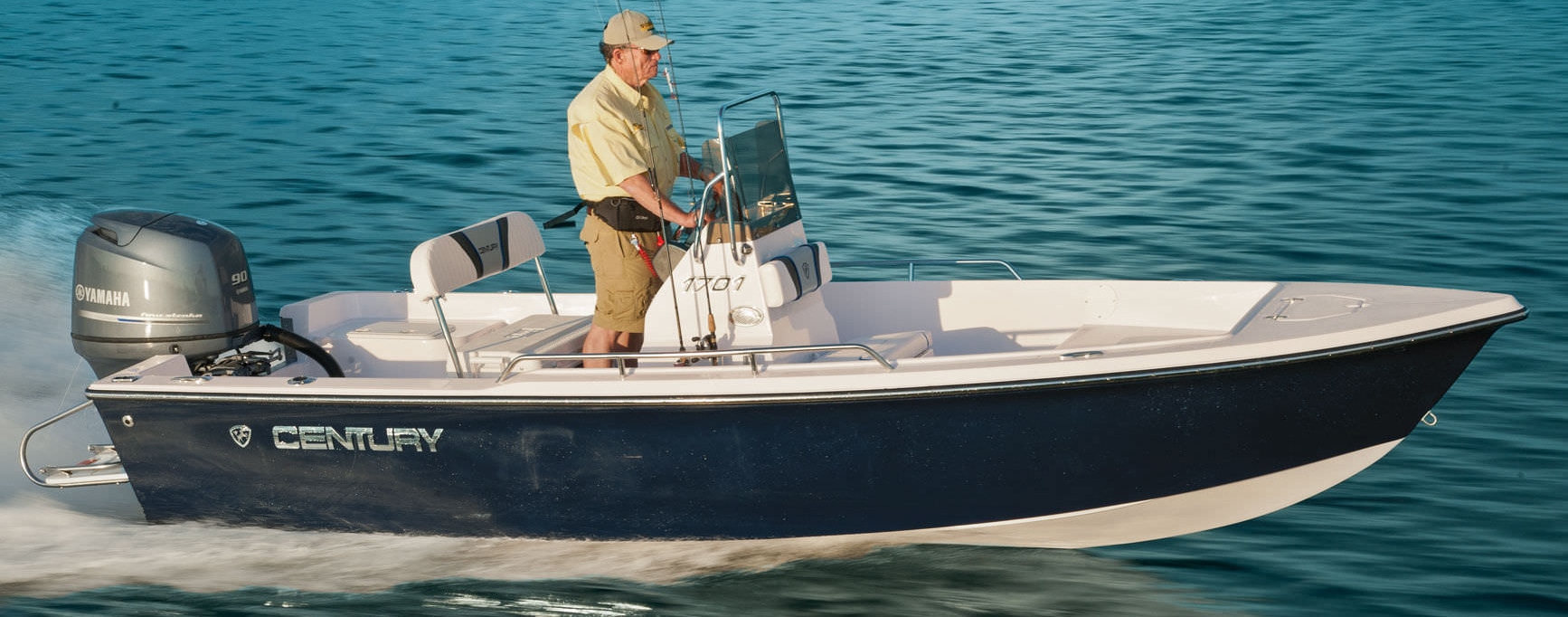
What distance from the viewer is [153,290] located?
4.99 m

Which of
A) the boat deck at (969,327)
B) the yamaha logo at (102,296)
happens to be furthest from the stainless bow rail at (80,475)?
the boat deck at (969,327)

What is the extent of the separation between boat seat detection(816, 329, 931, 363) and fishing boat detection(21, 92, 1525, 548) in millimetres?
14

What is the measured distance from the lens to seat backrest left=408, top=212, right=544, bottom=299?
500 centimetres

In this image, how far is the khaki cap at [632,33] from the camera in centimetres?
482

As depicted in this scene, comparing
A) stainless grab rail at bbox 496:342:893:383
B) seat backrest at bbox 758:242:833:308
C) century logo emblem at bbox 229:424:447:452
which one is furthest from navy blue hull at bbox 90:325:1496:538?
seat backrest at bbox 758:242:833:308

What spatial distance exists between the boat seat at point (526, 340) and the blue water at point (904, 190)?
648 mm

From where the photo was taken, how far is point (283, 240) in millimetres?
9180

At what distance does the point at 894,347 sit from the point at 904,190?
486 cm

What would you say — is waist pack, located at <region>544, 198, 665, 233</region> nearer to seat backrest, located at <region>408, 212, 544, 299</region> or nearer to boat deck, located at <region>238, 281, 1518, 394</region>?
boat deck, located at <region>238, 281, 1518, 394</region>

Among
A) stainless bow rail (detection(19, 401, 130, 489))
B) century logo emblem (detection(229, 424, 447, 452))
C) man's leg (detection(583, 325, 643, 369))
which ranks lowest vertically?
stainless bow rail (detection(19, 401, 130, 489))

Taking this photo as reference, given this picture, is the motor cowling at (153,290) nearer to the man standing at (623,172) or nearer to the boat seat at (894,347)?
the man standing at (623,172)

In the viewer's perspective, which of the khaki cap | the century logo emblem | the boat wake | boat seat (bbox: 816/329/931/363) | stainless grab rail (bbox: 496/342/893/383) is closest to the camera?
stainless grab rail (bbox: 496/342/893/383)

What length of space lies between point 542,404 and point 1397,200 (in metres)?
6.69

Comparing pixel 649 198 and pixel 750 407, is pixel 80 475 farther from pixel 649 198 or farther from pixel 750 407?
pixel 750 407
